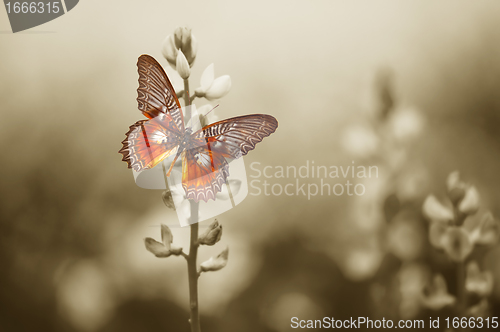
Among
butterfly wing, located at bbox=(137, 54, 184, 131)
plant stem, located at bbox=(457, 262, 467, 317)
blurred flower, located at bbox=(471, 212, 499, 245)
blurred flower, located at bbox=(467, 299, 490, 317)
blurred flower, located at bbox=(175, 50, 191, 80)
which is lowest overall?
blurred flower, located at bbox=(467, 299, 490, 317)

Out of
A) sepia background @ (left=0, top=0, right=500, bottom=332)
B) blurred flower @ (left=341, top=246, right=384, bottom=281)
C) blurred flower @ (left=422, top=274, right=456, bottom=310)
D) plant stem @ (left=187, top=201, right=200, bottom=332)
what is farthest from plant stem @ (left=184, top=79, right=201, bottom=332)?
blurred flower @ (left=422, top=274, right=456, bottom=310)

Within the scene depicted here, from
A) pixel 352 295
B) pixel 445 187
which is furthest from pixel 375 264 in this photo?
pixel 445 187

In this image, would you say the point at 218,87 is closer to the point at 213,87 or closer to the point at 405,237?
the point at 213,87

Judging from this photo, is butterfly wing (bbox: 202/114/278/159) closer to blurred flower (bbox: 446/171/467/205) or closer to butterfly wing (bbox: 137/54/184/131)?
butterfly wing (bbox: 137/54/184/131)

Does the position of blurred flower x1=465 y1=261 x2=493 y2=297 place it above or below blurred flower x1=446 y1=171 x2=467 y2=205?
below

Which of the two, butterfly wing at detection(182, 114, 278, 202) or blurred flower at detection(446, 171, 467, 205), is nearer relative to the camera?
butterfly wing at detection(182, 114, 278, 202)

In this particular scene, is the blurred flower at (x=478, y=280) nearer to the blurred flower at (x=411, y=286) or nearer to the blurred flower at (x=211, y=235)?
the blurred flower at (x=411, y=286)
